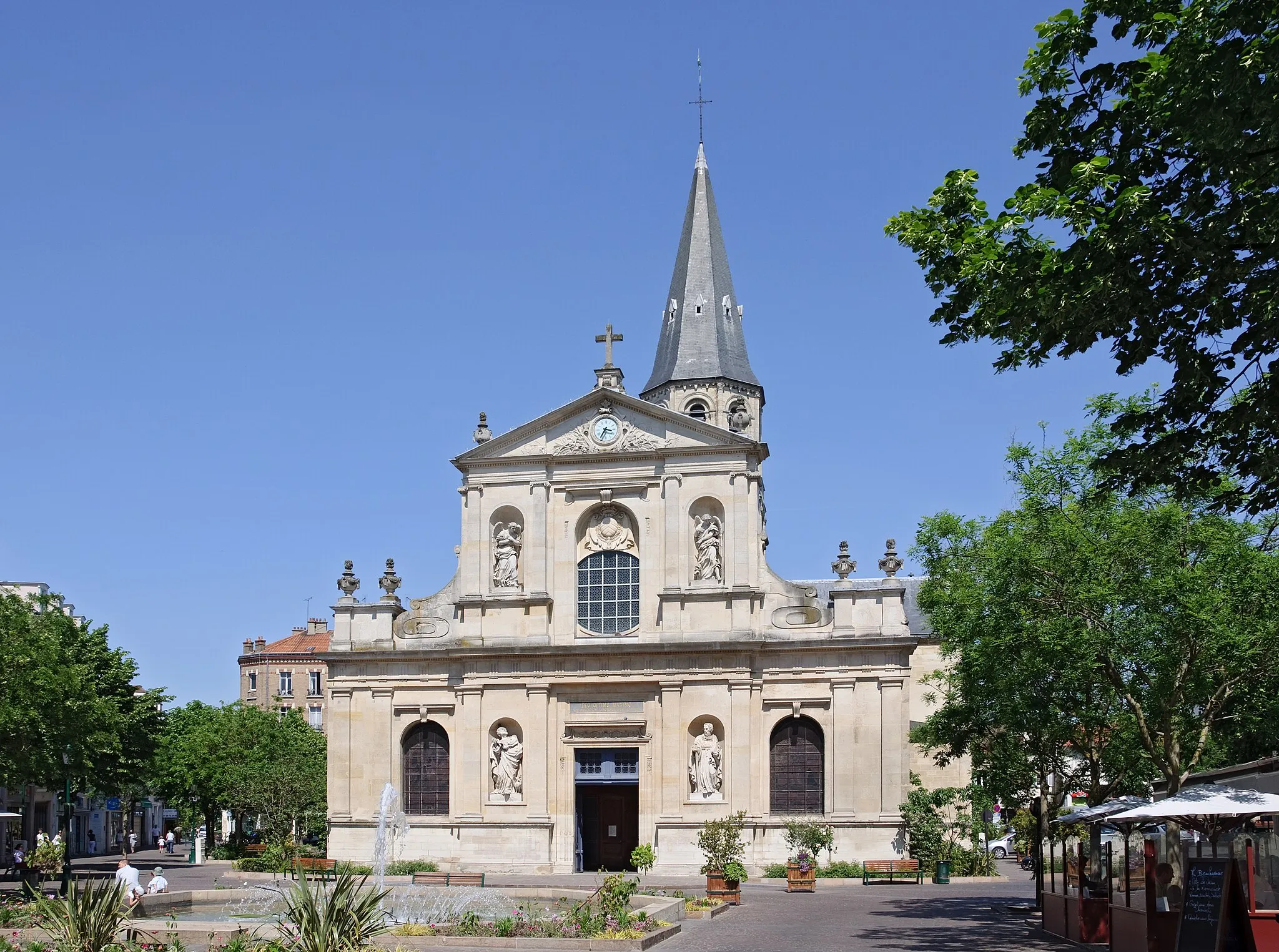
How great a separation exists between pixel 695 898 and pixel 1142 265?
19.8 m

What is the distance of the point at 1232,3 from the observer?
45.8 ft

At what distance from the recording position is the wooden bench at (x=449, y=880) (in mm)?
37469

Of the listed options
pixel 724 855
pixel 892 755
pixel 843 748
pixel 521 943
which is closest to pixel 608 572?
pixel 843 748

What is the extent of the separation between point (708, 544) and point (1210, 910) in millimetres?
27154

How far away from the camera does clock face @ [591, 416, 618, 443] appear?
44938 millimetres

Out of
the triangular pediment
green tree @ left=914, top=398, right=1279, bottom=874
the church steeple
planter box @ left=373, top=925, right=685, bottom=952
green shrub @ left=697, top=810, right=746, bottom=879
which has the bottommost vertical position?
green shrub @ left=697, top=810, right=746, bottom=879

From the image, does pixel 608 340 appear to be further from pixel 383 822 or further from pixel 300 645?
pixel 300 645

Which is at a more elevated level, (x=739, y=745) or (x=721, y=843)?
(x=739, y=745)

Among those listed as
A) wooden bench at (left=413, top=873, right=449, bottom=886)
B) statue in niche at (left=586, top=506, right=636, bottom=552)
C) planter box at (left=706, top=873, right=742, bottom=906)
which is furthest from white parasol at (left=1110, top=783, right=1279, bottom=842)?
statue in niche at (left=586, top=506, right=636, bottom=552)

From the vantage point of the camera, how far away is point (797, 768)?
42438 millimetres

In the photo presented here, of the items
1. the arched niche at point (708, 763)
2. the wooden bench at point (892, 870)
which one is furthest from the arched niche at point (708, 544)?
the wooden bench at point (892, 870)

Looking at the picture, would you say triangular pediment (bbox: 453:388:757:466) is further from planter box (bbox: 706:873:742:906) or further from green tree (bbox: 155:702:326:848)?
green tree (bbox: 155:702:326:848)

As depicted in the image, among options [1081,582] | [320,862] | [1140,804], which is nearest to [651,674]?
[320,862]

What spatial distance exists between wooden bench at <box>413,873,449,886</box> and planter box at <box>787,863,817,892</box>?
897cm
